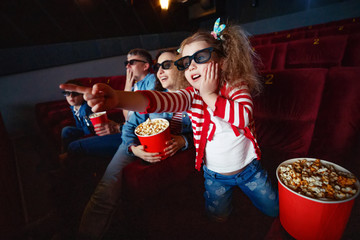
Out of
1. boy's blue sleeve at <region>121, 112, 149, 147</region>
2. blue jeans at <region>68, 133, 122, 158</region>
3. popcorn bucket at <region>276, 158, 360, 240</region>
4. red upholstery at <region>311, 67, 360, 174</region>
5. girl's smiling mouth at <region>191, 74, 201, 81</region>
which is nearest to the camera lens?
popcorn bucket at <region>276, 158, 360, 240</region>

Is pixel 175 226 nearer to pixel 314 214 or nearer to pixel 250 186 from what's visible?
pixel 250 186

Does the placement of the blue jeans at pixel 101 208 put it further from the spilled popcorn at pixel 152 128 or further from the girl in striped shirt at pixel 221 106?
the girl in striped shirt at pixel 221 106

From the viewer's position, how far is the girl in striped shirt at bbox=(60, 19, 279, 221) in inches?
26.0

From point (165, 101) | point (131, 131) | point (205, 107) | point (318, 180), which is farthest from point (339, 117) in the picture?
point (131, 131)

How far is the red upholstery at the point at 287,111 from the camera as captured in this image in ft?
3.09

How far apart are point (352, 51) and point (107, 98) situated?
2251mm

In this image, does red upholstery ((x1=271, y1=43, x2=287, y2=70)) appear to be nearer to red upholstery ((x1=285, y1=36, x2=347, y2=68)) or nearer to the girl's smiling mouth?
red upholstery ((x1=285, y1=36, x2=347, y2=68))

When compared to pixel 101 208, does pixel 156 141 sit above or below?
above

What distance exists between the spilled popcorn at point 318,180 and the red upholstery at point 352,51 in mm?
1641

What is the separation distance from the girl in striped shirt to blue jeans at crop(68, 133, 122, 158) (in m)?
1.00

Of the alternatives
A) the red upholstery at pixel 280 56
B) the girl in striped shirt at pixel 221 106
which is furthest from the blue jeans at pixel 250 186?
the red upholstery at pixel 280 56

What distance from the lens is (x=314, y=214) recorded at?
0.53m

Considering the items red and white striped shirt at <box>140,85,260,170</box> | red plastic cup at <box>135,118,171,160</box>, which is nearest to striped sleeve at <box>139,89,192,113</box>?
red and white striped shirt at <box>140,85,260,170</box>

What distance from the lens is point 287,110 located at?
40.6 inches
